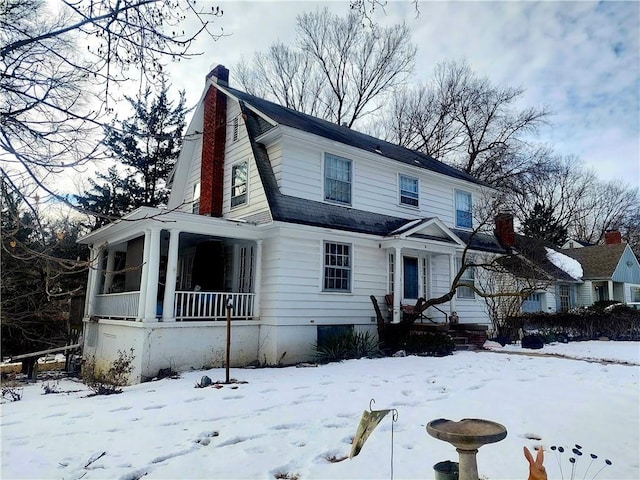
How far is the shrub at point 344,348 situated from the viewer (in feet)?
35.4

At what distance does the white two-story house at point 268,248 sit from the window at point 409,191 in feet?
0.12

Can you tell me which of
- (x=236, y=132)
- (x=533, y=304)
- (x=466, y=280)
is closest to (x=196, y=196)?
(x=236, y=132)

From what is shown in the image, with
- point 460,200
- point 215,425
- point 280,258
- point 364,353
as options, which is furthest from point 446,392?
point 460,200

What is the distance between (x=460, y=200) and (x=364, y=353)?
8.36 m

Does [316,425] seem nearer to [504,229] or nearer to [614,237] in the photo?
[504,229]

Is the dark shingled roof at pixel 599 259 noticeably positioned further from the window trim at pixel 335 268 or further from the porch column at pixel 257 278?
the porch column at pixel 257 278

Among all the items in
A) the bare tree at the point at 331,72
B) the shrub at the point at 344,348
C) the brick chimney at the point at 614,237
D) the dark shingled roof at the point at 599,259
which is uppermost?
the bare tree at the point at 331,72

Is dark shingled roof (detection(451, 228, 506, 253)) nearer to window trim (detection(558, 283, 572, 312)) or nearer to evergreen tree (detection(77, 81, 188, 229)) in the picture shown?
window trim (detection(558, 283, 572, 312))

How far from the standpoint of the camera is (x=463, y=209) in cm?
1694

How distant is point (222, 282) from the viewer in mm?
12914

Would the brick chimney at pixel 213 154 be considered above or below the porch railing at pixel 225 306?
above

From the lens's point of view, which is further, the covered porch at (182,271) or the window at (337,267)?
the window at (337,267)

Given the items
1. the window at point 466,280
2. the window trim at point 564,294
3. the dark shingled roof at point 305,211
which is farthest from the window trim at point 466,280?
the window trim at point 564,294

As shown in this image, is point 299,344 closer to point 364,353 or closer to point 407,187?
point 364,353
